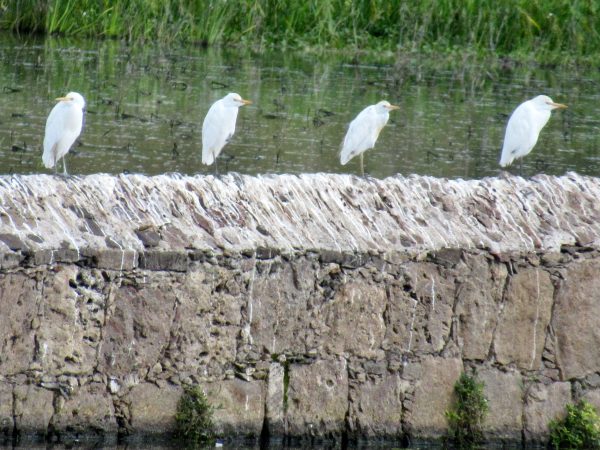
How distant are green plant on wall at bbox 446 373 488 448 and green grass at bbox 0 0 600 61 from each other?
541 inches

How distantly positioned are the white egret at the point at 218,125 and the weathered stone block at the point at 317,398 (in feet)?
13.1

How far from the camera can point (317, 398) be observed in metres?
6.09

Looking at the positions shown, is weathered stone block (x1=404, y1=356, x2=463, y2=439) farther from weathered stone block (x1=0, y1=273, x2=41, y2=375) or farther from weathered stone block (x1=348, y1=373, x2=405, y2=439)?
weathered stone block (x1=0, y1=273, x2=41, y2=375)

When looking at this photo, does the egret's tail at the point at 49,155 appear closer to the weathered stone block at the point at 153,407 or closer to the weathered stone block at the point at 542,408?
the weathered stone block at the point at 153,407

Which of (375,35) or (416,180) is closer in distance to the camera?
(416,180)

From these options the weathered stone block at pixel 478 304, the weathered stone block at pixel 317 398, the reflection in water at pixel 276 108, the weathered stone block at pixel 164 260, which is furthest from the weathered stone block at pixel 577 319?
the reflection in water at pixel 276 108

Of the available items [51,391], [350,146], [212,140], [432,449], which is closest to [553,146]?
[350,146]

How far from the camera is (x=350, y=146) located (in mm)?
10328

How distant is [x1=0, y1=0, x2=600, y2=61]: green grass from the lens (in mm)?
19391

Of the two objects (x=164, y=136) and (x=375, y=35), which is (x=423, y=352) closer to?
(x=164, y=136)

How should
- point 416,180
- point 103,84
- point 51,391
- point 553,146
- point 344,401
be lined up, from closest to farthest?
point 51,391, point 344,401, point 416,180, point 553,146, point 103,84

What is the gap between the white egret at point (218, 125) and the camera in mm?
9781

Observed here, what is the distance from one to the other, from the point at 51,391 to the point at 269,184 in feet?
5.20

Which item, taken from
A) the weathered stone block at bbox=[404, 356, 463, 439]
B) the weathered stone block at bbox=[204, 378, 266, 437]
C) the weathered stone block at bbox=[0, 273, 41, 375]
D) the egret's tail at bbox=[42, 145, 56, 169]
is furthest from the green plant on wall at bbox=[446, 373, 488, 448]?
the egret's tail at bbox=[42, 145, 56, 169]
